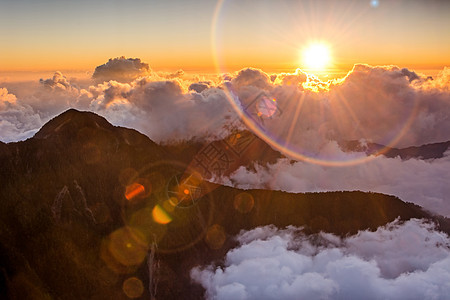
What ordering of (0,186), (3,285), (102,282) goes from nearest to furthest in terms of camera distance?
(3,285), (0,186), (102,282)

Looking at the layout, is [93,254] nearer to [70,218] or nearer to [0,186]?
[70,218]

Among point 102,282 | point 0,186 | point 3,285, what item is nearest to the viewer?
point 3,285

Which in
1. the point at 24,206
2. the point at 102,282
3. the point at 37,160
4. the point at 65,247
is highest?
the point at 37,160

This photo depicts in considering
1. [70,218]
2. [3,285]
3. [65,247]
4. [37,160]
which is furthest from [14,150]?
[3,285]

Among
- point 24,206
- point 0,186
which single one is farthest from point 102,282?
point 0,186

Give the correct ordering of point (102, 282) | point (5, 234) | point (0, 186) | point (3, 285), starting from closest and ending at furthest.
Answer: point (3, 285) < point (5, 234) < point (0, 186) < point (102, 282)

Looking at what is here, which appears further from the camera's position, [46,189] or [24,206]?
[46,189]

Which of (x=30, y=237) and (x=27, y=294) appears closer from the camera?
(x=27, y=294)

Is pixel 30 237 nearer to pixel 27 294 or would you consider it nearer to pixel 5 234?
pixel 5 234

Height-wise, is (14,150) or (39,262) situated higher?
(14,150)
